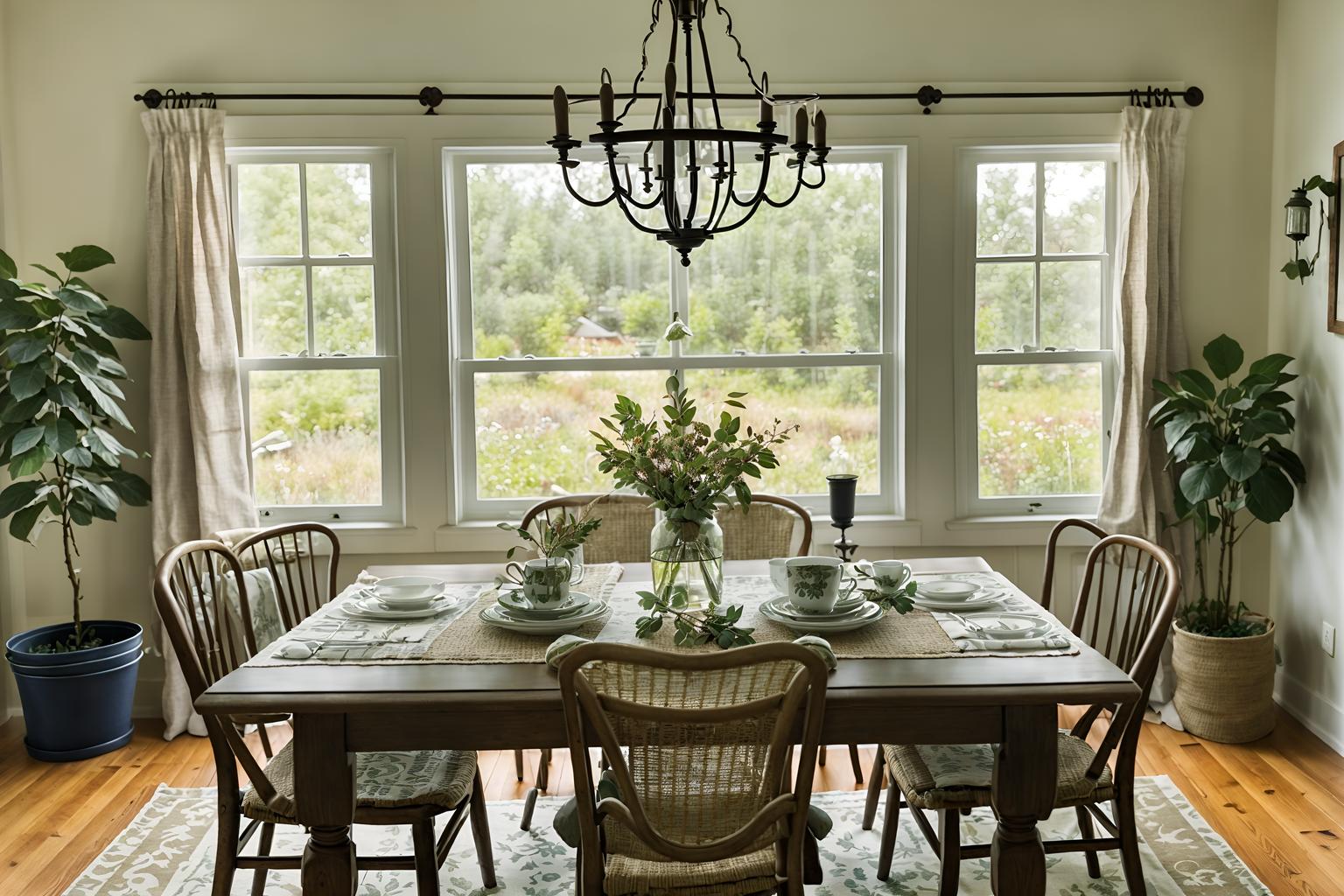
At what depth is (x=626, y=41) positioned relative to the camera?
12.6 ft

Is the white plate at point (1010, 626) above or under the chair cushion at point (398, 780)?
above

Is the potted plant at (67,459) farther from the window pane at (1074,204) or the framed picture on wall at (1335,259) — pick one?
the framed picture on wall at (1335,259)

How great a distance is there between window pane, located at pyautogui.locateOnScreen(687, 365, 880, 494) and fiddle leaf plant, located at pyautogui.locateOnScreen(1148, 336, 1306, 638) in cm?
97

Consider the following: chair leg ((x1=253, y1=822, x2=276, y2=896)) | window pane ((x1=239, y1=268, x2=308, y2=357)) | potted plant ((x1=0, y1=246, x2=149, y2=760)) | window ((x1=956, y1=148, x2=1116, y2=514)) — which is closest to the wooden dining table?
chair leg ((x1=253, y1=822, x2=276, y2=896))

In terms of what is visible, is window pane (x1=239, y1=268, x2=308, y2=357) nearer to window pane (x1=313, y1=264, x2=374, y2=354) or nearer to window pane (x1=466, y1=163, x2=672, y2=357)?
window pane (x1=313, y1=264, x2=374, y2=354)

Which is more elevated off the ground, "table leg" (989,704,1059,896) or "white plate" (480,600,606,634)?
"white plate" (480,600,606,634)

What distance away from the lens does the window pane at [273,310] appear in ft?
13.1

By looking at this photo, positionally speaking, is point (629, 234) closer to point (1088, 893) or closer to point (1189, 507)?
point (1189, 507)

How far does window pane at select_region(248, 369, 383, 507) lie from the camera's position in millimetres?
4027

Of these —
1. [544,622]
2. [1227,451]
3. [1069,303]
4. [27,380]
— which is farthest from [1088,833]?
[27,380]

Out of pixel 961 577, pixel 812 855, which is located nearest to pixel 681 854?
pixel 812 855

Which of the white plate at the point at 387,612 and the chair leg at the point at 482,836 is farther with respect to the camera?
the chair leg at the point at 482,836

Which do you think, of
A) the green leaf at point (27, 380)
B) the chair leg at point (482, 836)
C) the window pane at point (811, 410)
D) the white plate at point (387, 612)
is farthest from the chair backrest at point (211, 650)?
the window pane at point (811, 410)

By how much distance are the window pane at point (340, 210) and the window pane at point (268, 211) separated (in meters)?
0.06
